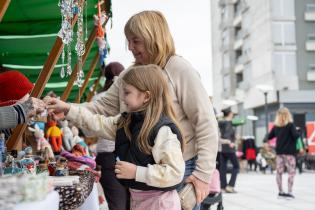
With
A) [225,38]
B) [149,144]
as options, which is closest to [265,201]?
[149,144]

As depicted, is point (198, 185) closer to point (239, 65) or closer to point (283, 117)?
point (283, 117)

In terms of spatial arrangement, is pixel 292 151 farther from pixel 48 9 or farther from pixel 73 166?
pixel 73 166

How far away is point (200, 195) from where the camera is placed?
2.52 meters

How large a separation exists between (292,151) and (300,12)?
2604 centimetres

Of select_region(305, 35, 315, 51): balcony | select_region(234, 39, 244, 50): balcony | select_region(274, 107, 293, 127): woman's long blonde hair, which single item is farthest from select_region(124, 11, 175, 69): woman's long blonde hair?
select_region(234, 39, 244, 50): balcony

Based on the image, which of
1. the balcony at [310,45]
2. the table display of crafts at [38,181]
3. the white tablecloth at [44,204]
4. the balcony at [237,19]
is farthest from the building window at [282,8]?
the white tablecloth at [44,204]

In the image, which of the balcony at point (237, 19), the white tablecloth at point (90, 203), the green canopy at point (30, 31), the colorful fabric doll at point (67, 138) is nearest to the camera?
the white tablecloth at point (90, 203)

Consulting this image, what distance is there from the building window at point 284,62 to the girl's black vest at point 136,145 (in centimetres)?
3169

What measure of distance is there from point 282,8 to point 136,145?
110 feet

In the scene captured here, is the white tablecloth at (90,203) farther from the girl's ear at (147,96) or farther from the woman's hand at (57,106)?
the girl's ear at (147,96)

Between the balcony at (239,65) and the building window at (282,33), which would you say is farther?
the balcony at (239,65)

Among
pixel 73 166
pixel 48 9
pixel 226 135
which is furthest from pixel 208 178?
pixel 226 135

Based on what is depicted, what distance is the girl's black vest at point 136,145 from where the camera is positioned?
231 cm

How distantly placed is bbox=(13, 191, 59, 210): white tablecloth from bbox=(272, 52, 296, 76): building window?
1268 inches
